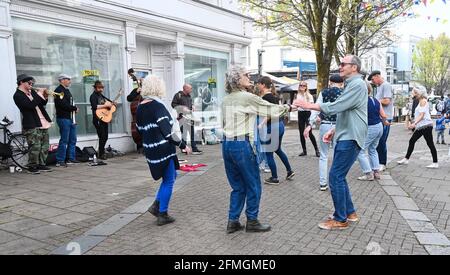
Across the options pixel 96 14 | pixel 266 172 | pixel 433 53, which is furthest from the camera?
pixel 433 53

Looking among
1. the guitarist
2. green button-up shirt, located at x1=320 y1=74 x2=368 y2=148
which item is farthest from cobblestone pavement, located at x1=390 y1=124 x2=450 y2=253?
the guitarist

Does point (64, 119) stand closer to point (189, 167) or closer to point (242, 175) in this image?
point (189, 167)

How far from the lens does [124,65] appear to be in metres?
10.9

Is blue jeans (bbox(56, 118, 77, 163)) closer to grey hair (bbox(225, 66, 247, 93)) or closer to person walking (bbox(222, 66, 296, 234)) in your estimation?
person walking (bbox(222, 66, 296, 234))

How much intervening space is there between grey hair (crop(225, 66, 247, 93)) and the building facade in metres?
5.69

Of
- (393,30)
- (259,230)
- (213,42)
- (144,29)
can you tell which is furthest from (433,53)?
(259,230)

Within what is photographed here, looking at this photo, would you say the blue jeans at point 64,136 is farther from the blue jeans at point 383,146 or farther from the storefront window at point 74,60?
→ the blue jeans at point 383,146

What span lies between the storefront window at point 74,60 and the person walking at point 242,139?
20.3ft

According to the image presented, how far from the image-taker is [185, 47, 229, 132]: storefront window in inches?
542

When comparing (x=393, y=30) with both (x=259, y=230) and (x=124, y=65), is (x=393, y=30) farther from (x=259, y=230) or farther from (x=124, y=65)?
(x=259, y=230)

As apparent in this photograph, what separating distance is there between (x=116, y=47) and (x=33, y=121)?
3.70m

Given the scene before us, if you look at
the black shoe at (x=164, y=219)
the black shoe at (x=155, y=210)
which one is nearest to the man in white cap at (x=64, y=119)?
the black shoe at (x=155, y=210)
